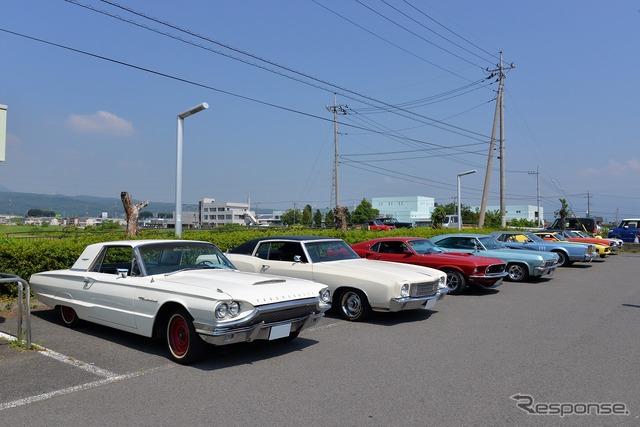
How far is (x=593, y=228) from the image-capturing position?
38.0 metres

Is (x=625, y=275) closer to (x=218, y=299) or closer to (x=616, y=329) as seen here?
(x=616, y=329)

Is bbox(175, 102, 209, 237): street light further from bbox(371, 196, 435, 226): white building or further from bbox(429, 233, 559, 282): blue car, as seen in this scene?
bbox(371, 196, 435, 226): white building

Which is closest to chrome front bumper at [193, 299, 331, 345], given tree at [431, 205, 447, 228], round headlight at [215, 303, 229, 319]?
round headlight at [215, 303, 229, 319]

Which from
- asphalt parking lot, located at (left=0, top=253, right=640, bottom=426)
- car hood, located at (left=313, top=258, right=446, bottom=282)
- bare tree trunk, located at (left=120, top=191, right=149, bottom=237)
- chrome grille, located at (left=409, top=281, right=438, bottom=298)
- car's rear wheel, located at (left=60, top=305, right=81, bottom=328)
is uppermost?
bare tree trunk, located at (left=120, top=191, right=149, bottom=237)

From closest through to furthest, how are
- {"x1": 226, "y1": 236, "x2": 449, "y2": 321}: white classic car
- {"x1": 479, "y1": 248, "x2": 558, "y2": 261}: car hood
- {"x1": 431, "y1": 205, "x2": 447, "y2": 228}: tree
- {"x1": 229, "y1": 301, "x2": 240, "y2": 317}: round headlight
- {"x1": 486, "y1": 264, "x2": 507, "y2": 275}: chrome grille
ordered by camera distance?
{"x1": 229, "y1": 301, "x2": 240, "y2": 317}: round headlight → {"x1": 226, "y1": 236, "x2": 449, "y2": 321}: white classic car → {"x1": 486, "y1": 264, "x2": 507, "y2": 275}: chrome grille → {"x1": 479, "y1": 248, "x2": 558, "y2": 261}: car hood → {"x1": 431, "y1": 205, "x2": 447, "y2": 228}: tree

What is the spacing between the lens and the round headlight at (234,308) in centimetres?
559

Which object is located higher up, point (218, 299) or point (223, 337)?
point (218, 299)

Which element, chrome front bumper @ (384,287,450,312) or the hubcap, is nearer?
chrome front bumper @ (384,287,450,312)

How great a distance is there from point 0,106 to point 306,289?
22.7ft

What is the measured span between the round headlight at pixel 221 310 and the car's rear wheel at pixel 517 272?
11393 mm

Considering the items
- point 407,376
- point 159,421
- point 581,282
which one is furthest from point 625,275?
point 159,421

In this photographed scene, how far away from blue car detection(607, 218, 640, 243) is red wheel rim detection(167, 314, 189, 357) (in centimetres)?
3543

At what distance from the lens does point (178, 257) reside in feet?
23.2

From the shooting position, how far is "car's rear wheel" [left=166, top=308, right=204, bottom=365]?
5730 mm
